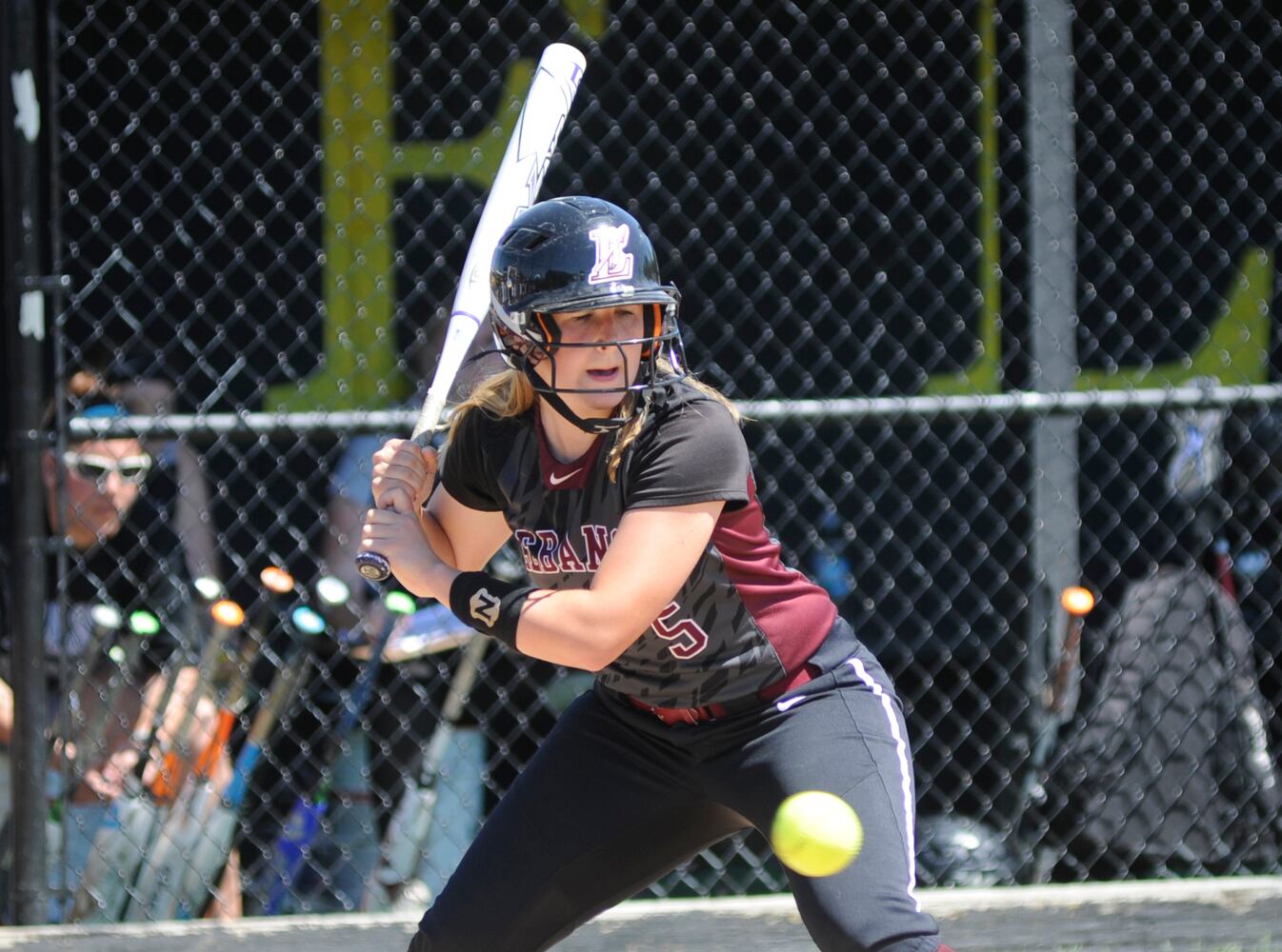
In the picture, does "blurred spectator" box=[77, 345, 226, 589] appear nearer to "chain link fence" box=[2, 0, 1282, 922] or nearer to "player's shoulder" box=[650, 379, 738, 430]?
"chain link fence" box=[2, 0, 1282, 922]

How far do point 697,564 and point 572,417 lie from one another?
317 mm

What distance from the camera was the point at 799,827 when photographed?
2508 mm

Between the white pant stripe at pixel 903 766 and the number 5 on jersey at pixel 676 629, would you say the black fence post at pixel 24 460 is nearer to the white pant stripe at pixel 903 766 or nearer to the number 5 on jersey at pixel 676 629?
the number 5 on jersey at pixel 676 629

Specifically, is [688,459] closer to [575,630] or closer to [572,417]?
[572,417]

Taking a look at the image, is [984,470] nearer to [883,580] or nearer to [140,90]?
[883,580]

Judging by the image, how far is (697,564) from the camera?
264 cm

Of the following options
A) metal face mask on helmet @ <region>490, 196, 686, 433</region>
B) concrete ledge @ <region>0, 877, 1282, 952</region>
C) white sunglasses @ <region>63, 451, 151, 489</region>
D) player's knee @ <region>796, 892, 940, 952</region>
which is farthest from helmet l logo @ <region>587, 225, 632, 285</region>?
white sunglasses @ <region>63, 451, 151, 489</region>

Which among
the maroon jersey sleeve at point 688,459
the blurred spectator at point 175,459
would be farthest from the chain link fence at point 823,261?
the maroon jersey sleeve at point 688,459

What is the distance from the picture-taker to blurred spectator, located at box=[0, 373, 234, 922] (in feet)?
13.6

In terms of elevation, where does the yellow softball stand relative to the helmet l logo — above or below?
below

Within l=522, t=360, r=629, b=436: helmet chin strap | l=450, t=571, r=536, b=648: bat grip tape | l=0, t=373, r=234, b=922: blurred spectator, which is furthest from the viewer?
l=0, t=373, r=234, b=922: blurred spectator

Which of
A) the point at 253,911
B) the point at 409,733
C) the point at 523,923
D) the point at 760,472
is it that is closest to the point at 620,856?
the point at 523,923

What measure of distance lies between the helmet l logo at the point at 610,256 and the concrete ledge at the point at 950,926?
1.87m

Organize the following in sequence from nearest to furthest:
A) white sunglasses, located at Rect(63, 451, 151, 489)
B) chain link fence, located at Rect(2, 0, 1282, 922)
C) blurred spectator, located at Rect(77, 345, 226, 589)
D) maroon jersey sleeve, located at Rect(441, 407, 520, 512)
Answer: maroon jersey sleeve, located at Rect(441, 407, 520, 512), white sunglasses, located at Rect(63, 451, 151, 489), blurred spectator, located at Rect(77, 345, 226, 589), chain link fence, located at Rect(2, 0, 1282, 922)
